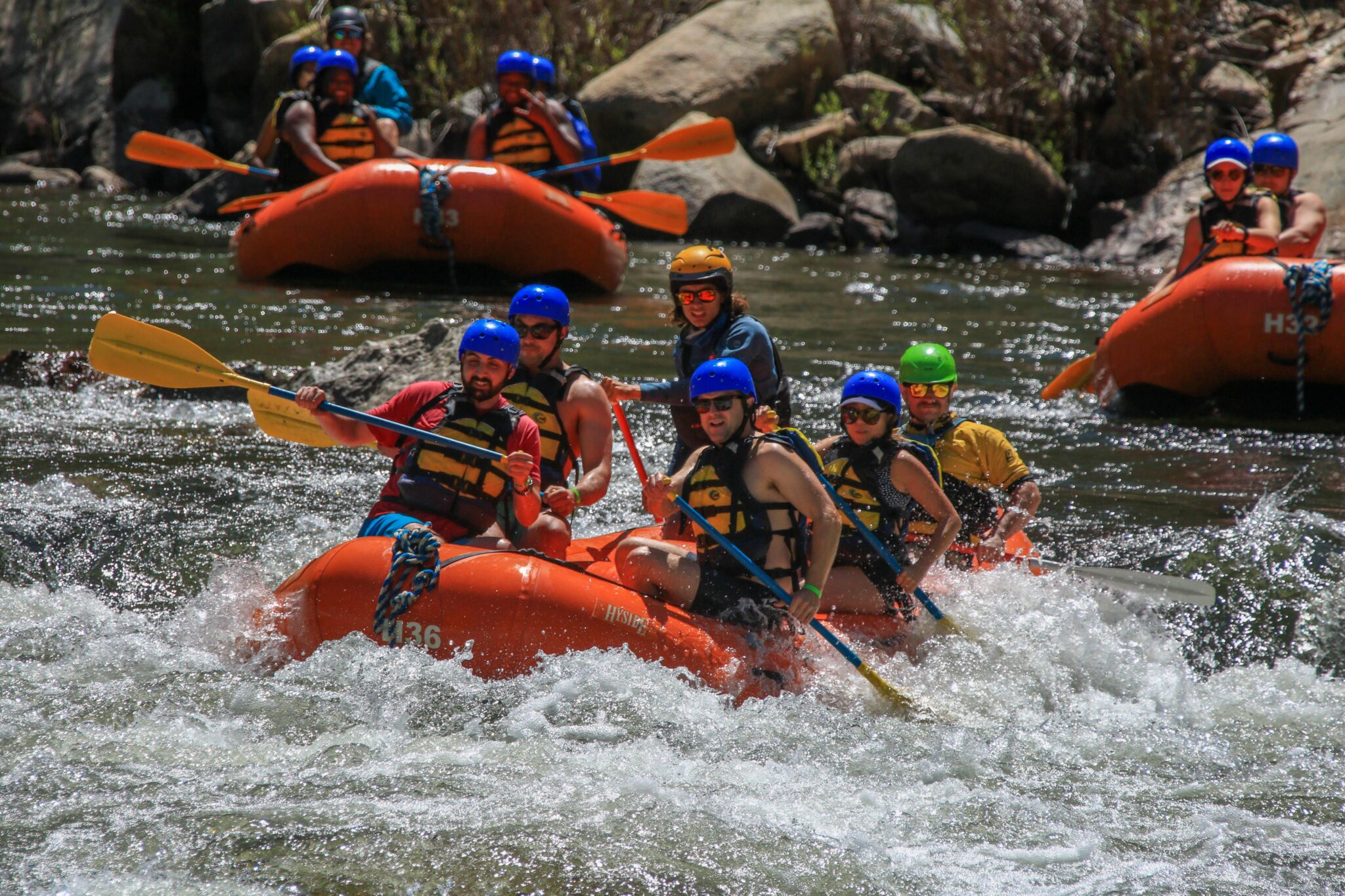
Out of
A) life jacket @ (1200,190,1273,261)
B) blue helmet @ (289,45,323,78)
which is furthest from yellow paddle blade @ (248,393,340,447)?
blue helmet @ (289,45,323,78)

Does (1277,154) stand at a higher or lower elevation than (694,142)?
higher

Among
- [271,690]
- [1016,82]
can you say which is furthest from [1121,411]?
[1016,82]

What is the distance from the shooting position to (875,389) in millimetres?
4844

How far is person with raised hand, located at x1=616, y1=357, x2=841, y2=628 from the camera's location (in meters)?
4.39

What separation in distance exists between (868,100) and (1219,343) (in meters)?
9.99

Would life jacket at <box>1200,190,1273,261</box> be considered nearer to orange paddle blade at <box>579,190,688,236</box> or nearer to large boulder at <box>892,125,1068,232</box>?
orange paddle blade at <box>579,190,688,236</box>

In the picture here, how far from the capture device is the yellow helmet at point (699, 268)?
5.39m

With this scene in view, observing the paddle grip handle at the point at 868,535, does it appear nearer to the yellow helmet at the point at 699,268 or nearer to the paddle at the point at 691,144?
the yellow helmet at the point at 699,268

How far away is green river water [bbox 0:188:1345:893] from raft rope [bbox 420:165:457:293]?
12.0 ft

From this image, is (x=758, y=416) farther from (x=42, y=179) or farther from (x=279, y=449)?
(x=42, y=179)

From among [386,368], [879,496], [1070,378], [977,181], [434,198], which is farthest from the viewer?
[977,181]

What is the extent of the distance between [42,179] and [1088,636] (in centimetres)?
1761

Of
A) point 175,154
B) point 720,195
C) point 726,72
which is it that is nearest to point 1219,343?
point 720,195

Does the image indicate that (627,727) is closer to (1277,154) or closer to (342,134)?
(1277,154)
